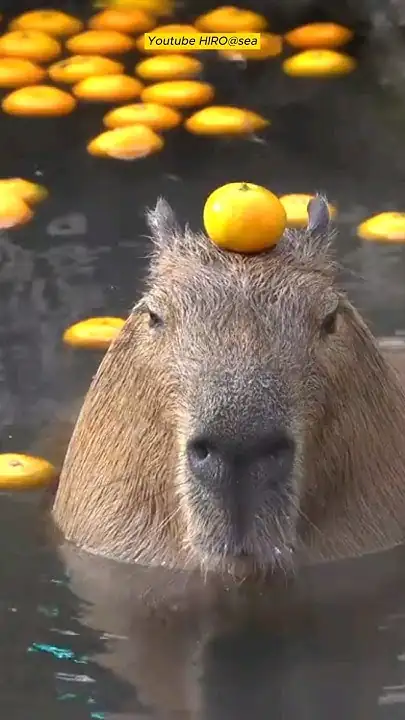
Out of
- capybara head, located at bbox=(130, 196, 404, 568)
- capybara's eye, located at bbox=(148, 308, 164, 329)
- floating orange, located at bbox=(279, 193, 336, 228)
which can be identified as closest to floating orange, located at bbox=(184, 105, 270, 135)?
floating orange, located at bbox=(279, 193, 336, 228)

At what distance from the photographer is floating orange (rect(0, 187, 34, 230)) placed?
6180 mm

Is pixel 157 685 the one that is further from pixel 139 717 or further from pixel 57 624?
pixel 57 624

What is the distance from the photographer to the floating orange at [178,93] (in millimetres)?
6750

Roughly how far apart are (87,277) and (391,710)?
8.25ft

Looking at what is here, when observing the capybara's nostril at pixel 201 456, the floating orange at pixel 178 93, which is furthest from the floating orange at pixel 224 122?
the capybara's nostril at pixel 201 456

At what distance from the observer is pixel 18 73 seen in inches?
274

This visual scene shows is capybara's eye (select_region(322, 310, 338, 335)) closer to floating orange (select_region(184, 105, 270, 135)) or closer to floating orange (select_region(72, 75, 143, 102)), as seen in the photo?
floating orange (select_region(184, 105, 270, 135))

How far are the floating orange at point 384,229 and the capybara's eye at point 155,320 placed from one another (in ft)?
7.32

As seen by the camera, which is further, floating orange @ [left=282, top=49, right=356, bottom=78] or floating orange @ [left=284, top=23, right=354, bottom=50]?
floating orange @ [left=284, top=23, right=354, bottom=50]

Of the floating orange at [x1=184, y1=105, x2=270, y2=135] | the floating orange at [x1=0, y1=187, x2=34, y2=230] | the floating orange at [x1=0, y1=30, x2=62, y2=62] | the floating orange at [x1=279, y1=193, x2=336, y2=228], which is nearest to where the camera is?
the floating orange at [x1=279, y1=193, x2=336, y2=228]

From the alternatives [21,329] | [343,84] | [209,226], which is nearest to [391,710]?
[209,226]

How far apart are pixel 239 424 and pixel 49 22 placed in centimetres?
441

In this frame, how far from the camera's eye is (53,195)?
6.43m

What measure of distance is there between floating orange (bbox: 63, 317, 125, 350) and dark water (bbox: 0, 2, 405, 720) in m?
0.05
